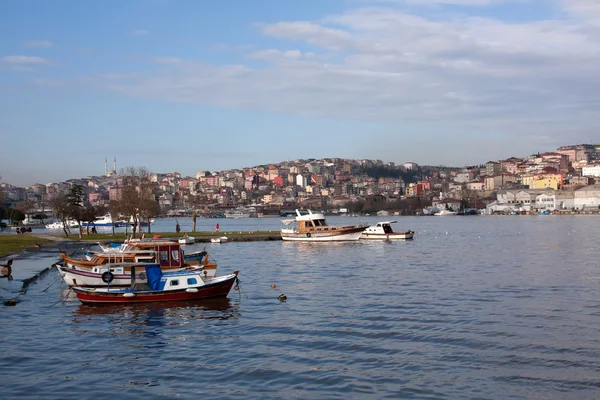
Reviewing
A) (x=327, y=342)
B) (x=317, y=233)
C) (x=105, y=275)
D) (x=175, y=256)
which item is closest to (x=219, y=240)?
(x=317, y=233)

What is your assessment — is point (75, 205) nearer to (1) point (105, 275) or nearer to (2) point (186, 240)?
(2) point (186, 240)

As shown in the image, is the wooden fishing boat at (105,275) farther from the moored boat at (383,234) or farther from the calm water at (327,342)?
the moored boat at (383,234)

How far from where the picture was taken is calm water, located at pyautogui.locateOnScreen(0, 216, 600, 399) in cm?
1372

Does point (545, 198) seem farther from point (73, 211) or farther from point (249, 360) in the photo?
point (249, 360)

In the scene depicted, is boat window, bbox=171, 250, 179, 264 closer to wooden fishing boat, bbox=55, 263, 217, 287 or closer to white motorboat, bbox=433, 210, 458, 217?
wooden fishing boat, bbox=55, 263, 217, 287

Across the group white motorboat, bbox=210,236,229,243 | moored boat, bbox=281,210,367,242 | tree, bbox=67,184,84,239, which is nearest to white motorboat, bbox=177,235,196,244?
white motorboat, bbox=210,236,229,243

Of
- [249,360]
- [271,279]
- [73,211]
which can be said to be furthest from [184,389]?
[73,211]

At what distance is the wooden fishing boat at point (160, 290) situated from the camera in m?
23.9

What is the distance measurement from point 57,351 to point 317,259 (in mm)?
27295

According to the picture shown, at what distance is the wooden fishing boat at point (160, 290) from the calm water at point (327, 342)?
1.14 ft

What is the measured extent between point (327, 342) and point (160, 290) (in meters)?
8.43

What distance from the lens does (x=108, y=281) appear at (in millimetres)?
25344

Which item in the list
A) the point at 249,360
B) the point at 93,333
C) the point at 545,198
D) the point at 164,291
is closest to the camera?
the point at 249,360

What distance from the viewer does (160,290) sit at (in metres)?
23.9
